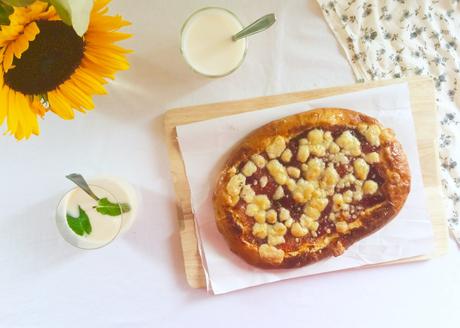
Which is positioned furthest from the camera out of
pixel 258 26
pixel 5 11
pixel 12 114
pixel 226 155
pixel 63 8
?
pixel 226 155

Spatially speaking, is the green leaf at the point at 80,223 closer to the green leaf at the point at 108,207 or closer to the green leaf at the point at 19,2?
the green leaf at the point at 108,207

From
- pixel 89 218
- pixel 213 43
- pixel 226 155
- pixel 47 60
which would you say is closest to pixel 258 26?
pixel 213 43

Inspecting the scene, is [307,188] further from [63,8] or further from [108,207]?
[63,8]

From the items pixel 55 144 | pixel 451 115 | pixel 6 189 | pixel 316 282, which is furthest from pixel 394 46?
pixel 6 189

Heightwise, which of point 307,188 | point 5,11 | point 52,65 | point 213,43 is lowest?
point 307,188

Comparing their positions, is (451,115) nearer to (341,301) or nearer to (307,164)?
(307,164)

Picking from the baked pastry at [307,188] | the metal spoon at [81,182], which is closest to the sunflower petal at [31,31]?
the metal spoon at [81,182]
